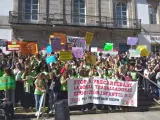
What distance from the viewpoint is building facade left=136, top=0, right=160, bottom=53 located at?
24.9 m

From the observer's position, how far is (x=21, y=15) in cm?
2239

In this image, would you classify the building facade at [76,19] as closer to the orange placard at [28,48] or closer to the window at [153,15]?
the window at [153,15]

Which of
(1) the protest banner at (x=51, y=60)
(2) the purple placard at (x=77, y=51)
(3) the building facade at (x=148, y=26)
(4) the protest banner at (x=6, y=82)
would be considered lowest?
(4) the protest banner at (x=6, y=82)

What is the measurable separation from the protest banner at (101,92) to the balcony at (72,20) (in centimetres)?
1177

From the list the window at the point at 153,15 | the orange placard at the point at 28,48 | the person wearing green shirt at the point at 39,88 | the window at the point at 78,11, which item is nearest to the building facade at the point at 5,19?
the window at the point at 78,11

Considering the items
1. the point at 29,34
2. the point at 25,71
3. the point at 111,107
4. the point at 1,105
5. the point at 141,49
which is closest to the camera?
the point at 1,105

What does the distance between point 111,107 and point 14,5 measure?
13811mm

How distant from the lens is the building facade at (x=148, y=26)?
24859mm

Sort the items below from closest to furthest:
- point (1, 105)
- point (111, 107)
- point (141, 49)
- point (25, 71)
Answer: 1. point (1, 105)
2. point (25, 71)
3. point (111, 107)
4. point (141, 49)

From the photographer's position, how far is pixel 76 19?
2377 cm

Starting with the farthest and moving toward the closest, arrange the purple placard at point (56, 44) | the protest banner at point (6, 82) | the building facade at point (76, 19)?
the building facade at point (76, 19) → the purple placard at point (56, 44) → the protest banner at point (6, 82)

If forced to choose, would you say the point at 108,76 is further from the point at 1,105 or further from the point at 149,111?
the point at 1,105

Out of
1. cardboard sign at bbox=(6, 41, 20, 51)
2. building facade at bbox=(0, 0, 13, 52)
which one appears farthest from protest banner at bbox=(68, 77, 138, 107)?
building facade at bbox=(0, 0, 13, 52)

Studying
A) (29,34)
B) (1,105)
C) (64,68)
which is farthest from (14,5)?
(1,105)
